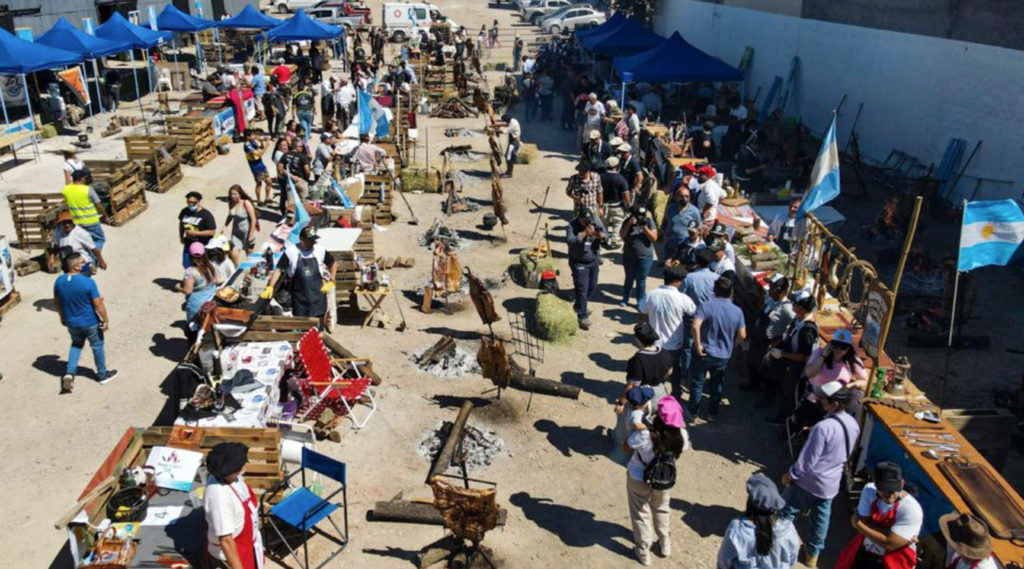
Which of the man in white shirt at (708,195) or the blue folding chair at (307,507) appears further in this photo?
the man in white shirt at (708,195)

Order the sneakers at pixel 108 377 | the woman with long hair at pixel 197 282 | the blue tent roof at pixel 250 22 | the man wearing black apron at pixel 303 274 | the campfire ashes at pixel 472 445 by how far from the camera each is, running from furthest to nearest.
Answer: the blue tent roof at pixel 250 22, the man wearing black apron at pixel 303 274, the sneakers at pixel 108 377, the woman with long hair at pixel 197 282, the campfire ashes at pixel 472 445

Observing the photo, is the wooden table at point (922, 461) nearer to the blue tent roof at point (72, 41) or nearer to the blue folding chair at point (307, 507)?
the blue folding chair at point (307, 507)

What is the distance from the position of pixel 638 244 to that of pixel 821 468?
554 cm

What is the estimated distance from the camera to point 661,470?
6.46 m

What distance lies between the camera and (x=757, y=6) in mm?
27469

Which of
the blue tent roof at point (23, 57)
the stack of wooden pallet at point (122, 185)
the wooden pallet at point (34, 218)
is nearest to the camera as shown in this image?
the wooden pallet at point (34, 218)

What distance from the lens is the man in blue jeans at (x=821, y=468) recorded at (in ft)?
21.6

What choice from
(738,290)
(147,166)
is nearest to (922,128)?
(738,290)

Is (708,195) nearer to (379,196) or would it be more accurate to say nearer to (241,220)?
(379,196)

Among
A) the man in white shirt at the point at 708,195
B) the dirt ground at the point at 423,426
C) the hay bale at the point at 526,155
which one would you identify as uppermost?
the man in white shirt at the point at 708,195

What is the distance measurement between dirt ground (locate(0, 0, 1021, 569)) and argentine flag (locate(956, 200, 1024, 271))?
2.87m

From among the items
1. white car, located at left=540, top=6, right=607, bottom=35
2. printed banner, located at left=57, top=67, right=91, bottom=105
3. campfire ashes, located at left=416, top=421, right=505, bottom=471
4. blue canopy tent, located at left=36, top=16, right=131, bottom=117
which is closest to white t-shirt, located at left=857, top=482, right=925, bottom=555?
campfire ashes, located at left=416, top=421, right=505, bottom=471

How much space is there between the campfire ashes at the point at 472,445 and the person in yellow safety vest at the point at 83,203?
730 centimetres

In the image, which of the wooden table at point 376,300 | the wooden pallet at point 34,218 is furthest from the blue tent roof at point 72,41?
the wooden table at point 376,300
